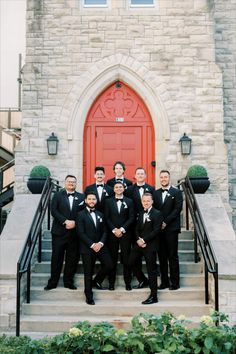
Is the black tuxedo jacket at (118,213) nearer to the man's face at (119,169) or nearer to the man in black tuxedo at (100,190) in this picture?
the man in black tuxedo at (100,190)

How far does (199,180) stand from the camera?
9.18 m

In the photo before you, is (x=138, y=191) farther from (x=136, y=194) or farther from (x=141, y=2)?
(x=141, y=2)

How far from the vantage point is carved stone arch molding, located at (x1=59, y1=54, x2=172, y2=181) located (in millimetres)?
10336

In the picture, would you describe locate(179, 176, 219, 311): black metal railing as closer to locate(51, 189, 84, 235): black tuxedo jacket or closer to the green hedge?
locate(51, 189, 84, 235): black tuxedo jacket

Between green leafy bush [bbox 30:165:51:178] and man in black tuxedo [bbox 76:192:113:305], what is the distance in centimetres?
272

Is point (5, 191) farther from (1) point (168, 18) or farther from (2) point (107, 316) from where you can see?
(2) point (107, 316)

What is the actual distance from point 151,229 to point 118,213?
1.95 ft

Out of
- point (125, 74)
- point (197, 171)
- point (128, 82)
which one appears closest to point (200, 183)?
point (197, 171)

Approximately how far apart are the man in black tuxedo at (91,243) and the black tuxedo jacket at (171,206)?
37.7 inches

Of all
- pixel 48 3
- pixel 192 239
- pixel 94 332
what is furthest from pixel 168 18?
pixel 94 332

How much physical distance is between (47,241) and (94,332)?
432cm

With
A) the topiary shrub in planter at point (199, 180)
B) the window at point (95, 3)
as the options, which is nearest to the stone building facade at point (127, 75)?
the window at point (95, 3)

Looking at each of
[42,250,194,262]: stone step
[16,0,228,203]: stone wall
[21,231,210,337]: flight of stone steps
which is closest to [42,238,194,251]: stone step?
[42,250,194,262]: stone step

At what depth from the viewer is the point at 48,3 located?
10547mm
